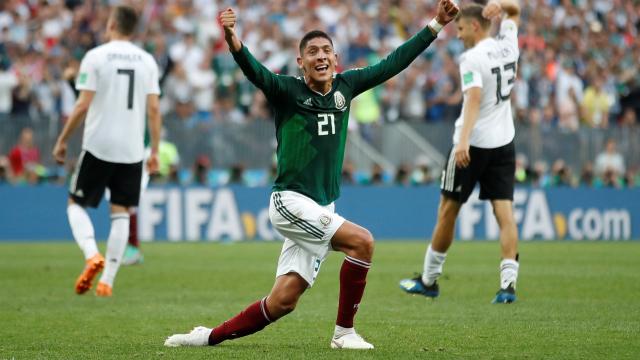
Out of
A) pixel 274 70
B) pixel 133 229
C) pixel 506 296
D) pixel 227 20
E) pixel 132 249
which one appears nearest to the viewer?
pixel 227 20

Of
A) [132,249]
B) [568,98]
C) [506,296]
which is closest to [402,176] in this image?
[568,98]

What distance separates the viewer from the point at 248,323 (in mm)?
7637

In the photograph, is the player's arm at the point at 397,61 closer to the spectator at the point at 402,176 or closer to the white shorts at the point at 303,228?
the white shorts at the point at 303,228

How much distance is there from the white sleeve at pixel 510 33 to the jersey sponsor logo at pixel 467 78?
621 mm

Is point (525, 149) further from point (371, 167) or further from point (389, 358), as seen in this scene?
point (389, 358)

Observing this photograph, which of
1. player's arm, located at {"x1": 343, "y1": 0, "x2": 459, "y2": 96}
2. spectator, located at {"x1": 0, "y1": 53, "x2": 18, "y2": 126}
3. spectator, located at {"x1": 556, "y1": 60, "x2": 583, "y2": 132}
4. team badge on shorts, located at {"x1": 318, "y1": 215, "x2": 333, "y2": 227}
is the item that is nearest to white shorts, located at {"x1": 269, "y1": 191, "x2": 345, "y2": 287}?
team badge on shorts, located at {"x1": 318, "y1": 215, "x2": 333, "y2": 227}

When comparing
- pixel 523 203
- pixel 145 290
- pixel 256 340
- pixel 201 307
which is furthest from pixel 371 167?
pixel 256 340

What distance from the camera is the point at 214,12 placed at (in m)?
25.4

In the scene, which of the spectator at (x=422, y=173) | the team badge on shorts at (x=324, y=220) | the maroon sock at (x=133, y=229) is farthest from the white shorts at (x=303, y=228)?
the spectator at (x=422, y=173)

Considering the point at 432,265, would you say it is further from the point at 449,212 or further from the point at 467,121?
the point at 467,121

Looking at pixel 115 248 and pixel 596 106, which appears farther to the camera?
pixel 596 106

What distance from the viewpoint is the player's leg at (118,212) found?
37.7 feet

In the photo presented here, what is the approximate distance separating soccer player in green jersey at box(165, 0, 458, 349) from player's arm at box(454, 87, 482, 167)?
258 cm

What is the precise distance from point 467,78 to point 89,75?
3.46 meters
